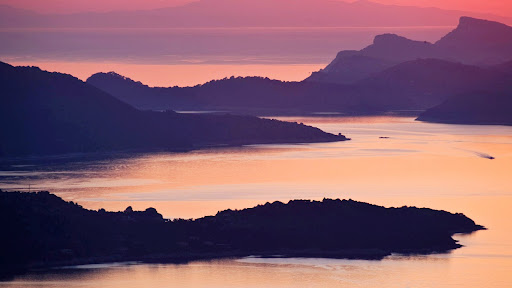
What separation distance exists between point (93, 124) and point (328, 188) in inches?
1072

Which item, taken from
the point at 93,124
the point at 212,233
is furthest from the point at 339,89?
the point at 212,233

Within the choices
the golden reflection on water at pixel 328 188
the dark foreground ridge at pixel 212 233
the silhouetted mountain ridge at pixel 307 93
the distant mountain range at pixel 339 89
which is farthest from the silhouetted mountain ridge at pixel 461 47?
the dark foreground ridge at pixel 212 233

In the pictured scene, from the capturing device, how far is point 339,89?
13638 centimetres

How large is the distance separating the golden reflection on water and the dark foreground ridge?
1.07 metres

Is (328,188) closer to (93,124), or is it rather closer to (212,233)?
(212,233)

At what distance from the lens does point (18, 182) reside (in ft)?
202

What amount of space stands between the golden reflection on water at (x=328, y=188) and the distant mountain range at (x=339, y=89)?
99.7 ft

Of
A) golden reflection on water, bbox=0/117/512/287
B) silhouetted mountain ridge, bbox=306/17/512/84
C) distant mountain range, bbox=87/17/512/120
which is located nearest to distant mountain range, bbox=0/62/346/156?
golden reflection on water, bbox=0/117/512/287

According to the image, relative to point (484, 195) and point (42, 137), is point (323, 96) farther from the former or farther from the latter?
point (484, 195)

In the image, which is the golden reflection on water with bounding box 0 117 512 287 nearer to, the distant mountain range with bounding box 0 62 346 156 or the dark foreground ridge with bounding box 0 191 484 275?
the dark foreground ridge with bounding box 0 191 484 275

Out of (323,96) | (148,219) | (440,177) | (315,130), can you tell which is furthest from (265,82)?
(148,219)

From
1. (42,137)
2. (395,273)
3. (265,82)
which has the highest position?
(265,82)

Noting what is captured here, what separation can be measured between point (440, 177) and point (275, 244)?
20952mm

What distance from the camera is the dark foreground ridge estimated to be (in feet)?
139
